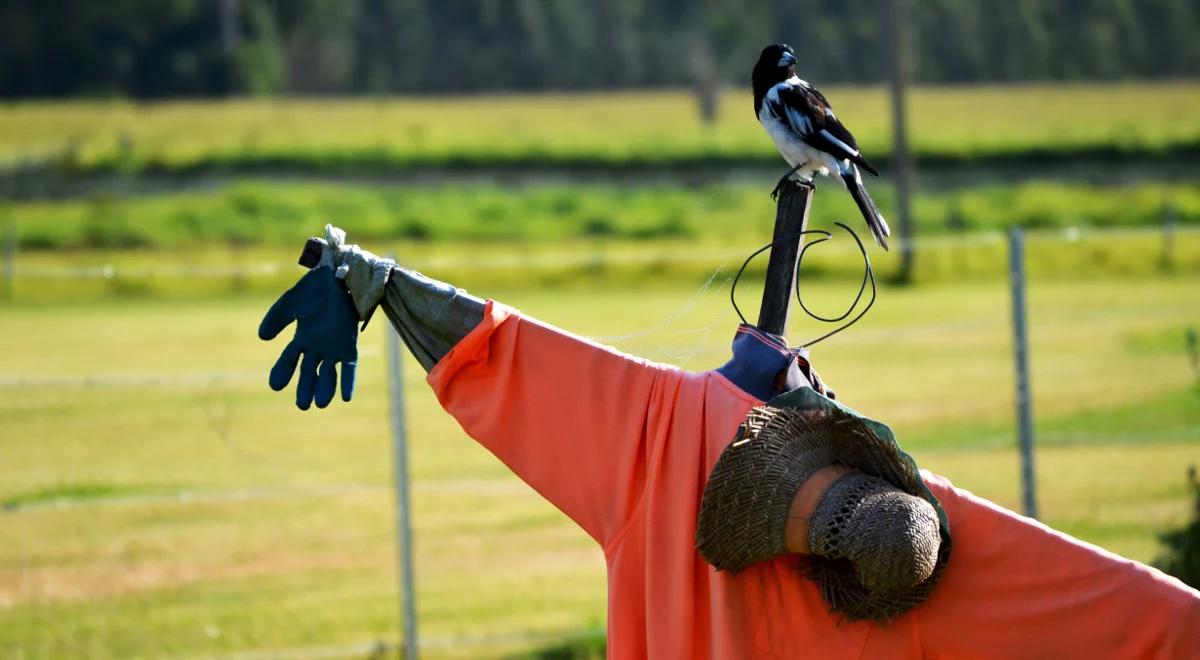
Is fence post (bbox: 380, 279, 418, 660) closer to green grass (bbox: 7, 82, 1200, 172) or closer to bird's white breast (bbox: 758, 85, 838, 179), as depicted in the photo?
bird's white breast (bbox: 758, 85, 838, 179)

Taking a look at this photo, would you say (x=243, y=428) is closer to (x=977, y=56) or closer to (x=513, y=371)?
(x=513, y=371)

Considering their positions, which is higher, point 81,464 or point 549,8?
point 549,8

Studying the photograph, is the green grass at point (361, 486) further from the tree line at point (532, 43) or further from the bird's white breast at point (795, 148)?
the tree line at point (532, 43)

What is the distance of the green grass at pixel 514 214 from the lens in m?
30.2

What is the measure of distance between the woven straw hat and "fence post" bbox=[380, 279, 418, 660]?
3.26m

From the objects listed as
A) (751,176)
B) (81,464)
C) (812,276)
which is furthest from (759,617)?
(751,176)

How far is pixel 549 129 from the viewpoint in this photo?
154 feet

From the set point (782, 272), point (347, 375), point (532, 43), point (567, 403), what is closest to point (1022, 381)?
point (782, 272)

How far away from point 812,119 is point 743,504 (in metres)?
0.83

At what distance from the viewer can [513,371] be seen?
9.98 feet

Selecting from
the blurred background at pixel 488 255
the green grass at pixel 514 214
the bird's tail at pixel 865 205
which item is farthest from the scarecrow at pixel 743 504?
the green grass at pixel 514 214

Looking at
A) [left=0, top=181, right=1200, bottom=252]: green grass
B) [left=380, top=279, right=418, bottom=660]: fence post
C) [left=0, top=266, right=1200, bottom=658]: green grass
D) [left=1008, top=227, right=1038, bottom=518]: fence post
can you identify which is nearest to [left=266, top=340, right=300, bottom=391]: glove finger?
[left=0, top=266, right=1200, bottom=658]: green grass

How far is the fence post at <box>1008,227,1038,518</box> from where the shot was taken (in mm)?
6910

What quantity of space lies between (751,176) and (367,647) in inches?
1380
